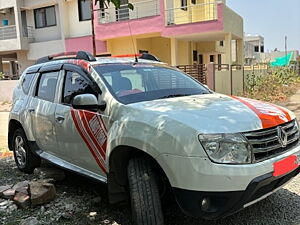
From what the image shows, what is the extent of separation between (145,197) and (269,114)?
139 cm

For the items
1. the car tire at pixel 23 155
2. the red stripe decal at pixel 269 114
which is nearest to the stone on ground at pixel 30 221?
the car tire at pixel 23 155

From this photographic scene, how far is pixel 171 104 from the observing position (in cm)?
330

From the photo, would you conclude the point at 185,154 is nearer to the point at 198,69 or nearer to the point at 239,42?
the point at 198,69

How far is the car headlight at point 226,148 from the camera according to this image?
8.77ft

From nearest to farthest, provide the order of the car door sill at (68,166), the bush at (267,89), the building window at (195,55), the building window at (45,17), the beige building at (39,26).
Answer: the car door sill at (68,166) < the bush at (267,89) < the beige building at (39,26) < the building window at (195,55) < the building window at (45,17)

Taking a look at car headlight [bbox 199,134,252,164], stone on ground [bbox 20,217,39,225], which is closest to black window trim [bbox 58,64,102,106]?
stone on ground [bbox 20,217,39,225]

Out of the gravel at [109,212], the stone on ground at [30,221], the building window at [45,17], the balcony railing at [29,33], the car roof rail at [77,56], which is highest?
the building window at [45,17]

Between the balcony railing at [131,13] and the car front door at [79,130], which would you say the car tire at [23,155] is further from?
the balcony railing at [131,13]

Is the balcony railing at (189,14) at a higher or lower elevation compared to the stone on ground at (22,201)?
higher

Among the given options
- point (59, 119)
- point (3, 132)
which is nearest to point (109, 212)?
point (59, 119)

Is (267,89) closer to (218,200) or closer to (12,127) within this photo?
(12,127)

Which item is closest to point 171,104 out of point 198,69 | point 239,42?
point 198,69

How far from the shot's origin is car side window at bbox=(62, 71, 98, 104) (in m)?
3.95

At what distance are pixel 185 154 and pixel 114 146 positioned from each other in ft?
2.91
